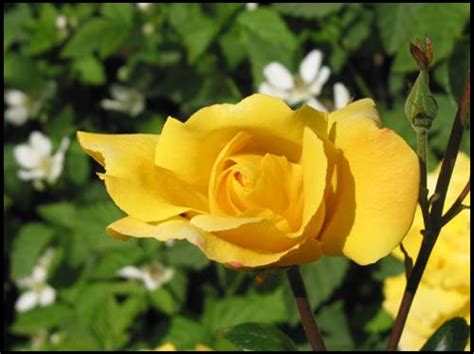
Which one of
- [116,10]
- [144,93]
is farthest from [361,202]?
[144,93]

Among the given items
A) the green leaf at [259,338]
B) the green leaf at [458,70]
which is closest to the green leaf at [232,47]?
the green leaf at [458,70]

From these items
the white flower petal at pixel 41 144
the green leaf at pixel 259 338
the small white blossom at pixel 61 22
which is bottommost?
the white flower petal at pixel 41 144

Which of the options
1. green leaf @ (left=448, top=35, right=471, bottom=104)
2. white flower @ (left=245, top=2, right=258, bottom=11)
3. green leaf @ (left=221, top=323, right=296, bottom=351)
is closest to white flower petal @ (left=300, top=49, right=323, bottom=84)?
white flower @ (left=245, top=2, right=258, bottom=11)

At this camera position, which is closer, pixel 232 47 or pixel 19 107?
pixel 232 47

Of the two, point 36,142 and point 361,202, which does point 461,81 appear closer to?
point 361,202

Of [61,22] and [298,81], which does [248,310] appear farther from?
[61,22]

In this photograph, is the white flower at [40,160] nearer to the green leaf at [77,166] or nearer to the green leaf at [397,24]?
the green leaf at [77,166]

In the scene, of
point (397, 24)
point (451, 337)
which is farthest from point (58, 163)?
point (451, 337)
